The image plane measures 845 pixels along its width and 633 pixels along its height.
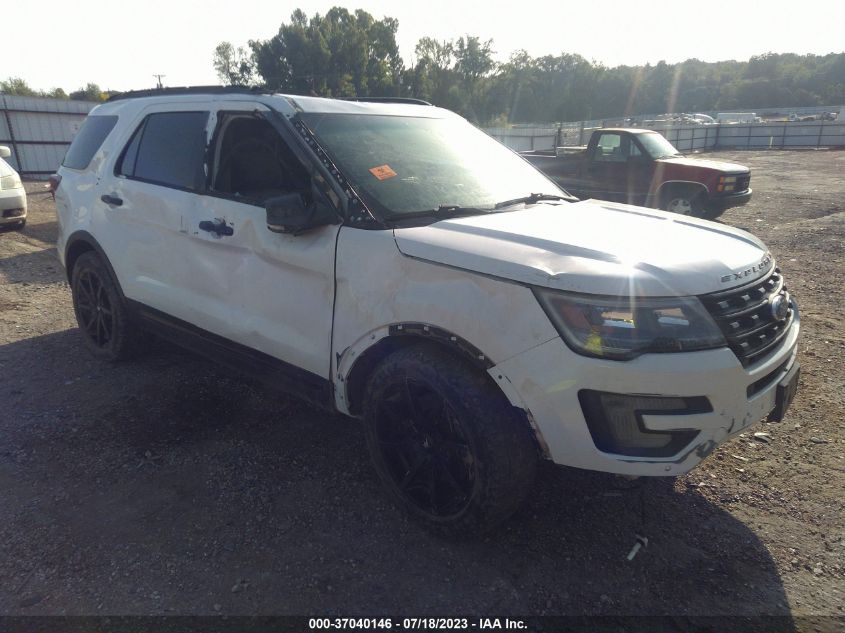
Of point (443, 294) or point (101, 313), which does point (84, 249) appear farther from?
point (443, 294)

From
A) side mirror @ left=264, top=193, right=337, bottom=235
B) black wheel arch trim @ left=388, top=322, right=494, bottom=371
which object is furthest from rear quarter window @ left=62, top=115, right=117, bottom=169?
black wheel arch trim @ left=388, top=322, right=494, bottom=371

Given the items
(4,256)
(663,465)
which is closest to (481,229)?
(663,465)

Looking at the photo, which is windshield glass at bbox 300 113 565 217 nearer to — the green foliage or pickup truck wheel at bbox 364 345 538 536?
pickup truck wheel at bbox 364 345 538 536

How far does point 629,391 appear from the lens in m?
2.18

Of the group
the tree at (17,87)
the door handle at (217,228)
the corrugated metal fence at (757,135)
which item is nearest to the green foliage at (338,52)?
the tree at (17,87)

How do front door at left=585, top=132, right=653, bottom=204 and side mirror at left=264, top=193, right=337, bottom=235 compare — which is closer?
side mirror at left=264, top=193, right=337, bottom=235

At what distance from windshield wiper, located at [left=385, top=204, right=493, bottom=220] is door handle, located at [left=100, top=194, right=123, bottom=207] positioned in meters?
2.41

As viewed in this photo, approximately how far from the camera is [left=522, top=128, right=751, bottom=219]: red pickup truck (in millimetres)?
10664

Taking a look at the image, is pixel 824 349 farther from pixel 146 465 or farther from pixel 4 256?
pixel 4 256

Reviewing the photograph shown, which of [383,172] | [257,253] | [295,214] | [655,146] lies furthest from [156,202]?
[655,146]

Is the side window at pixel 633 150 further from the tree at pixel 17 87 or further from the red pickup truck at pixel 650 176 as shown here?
the tree at pixel 17 87

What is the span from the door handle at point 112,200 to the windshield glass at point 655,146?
9587 millimetres

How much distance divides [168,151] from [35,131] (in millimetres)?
19312

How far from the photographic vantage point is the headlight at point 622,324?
7.21 feet
